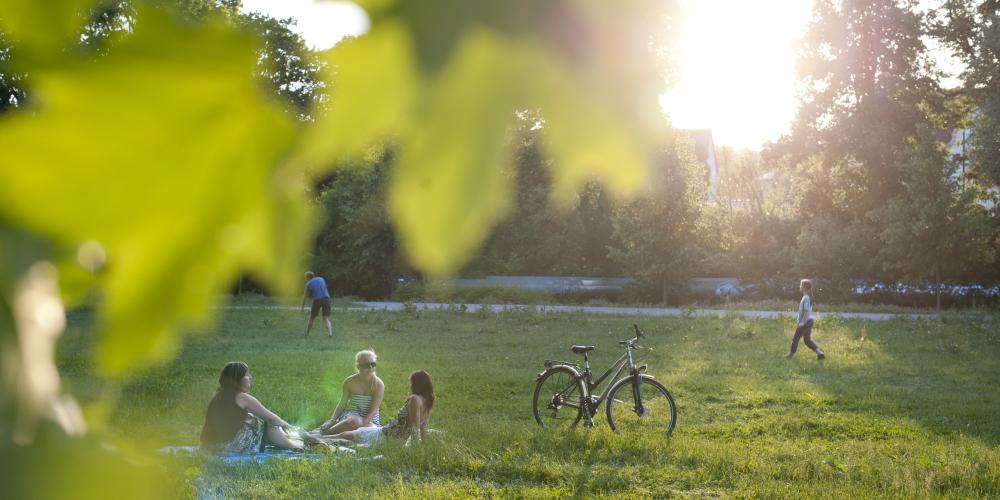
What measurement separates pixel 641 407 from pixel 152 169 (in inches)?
323

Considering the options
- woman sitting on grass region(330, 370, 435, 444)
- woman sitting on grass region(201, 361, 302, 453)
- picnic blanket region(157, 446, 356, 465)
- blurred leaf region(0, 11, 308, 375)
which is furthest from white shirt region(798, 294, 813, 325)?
blurred leaf region(0, 11, 308, 375)

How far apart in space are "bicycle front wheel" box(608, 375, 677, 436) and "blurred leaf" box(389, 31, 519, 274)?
7.61m

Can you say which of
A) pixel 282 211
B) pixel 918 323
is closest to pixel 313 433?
pixel 282 211

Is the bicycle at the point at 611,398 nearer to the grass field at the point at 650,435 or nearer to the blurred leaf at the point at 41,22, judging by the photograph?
the grass field at the point at 650,435

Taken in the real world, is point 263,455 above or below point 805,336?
below

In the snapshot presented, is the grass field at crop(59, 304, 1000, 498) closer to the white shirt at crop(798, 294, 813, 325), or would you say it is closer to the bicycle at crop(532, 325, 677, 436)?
the bicycle at crop(532, 325, 677, 436)

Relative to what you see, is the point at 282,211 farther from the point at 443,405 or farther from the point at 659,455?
the point at 443,405

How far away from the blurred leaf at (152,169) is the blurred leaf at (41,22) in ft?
0.24

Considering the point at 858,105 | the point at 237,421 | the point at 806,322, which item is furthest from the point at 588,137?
the point at 858,105

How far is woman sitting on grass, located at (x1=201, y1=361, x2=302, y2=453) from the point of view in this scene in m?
6.92

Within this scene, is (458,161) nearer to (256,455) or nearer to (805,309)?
(256,455)

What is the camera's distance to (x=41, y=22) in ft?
1.46

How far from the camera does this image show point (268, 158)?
15.5 inches

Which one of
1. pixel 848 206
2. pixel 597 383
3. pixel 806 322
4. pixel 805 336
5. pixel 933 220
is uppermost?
pixel 848 206
